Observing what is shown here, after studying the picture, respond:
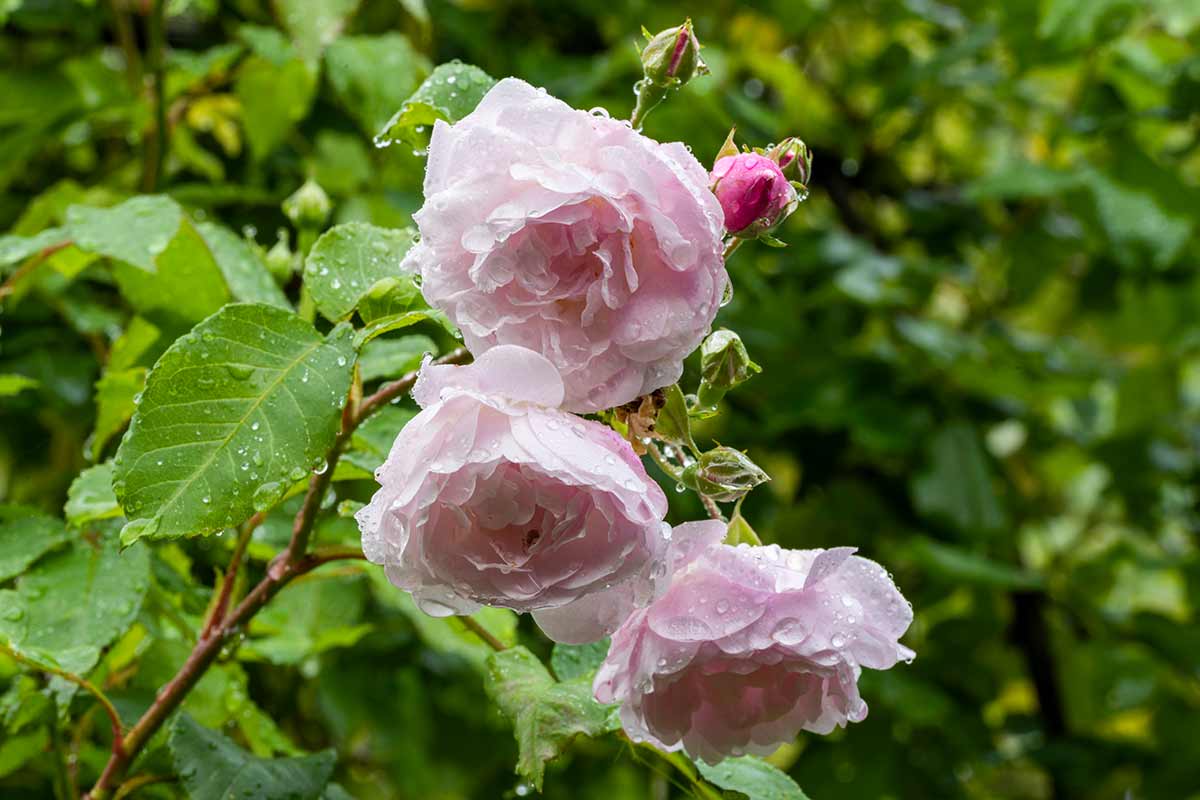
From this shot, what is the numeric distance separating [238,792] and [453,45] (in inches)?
49.9

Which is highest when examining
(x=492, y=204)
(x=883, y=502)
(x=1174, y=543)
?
(x=492, y=204)

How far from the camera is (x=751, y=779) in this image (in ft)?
2.19

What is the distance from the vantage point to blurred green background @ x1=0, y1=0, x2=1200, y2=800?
1.30 meters

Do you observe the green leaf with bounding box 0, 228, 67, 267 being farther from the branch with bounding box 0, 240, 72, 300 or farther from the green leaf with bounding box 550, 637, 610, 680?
the green leaf with bounding box 550, 637, 610, 680

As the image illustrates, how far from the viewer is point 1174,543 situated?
87.4 inches

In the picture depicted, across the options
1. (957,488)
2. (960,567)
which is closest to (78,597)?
(960,567)

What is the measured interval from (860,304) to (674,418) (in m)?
1.14

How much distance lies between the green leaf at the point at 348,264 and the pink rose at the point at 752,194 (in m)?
0.20

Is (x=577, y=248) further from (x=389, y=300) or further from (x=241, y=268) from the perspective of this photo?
(x=241, y=268)

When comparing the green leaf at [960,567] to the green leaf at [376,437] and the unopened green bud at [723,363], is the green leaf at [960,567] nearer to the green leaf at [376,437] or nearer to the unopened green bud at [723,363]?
the green leaf at [376,437]

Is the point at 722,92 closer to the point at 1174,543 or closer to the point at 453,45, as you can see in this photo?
the point at 453,45

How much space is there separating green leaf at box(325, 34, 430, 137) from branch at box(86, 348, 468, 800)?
0.57 m

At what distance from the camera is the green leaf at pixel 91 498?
743 mm

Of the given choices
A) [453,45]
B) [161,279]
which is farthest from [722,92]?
[161,279]
